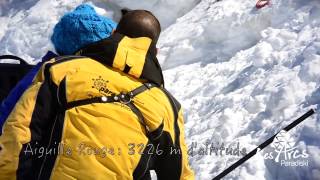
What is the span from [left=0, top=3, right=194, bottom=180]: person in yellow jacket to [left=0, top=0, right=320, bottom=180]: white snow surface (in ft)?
7.39

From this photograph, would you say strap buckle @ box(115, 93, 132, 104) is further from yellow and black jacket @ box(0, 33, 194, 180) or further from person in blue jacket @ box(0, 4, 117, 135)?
person in blue jacket @ box(0, 4, 117, 135)

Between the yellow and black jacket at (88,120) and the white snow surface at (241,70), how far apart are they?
225cm

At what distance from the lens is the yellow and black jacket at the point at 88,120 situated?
1987 mm

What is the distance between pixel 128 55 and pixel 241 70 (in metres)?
3.80

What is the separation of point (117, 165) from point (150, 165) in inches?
11.9

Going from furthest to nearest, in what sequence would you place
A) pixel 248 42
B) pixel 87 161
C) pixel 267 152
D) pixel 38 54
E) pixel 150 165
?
1. pixel 38 54
2. pixel 248 42
3. pixel 267 152
4. pixel 150 165
5. pixel 87 161

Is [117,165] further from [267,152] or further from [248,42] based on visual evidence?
[248,42]

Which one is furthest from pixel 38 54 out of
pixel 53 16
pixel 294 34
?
pixel 294 34

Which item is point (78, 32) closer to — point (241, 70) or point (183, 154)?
point (183, 154)

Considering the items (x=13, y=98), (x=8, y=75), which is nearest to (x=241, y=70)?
(x=8, y=75)

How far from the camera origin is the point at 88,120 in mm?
1993

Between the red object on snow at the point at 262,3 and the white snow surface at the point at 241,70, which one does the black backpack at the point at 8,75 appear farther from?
the red object on snow at the point at 262,3

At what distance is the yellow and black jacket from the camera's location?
199 cm

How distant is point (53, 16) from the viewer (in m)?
8.91
